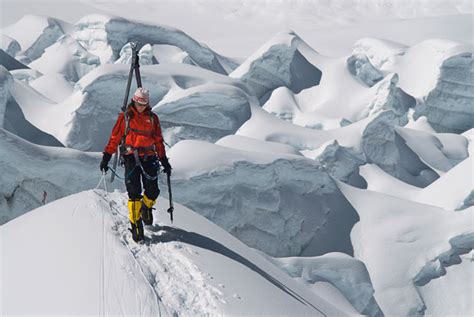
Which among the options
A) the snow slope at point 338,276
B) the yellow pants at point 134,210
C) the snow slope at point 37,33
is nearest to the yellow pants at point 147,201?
the yellow pants at point 134,210

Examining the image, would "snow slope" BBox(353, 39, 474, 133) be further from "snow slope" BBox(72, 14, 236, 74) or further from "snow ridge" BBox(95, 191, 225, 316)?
"snow ridge" BBox(95, 191, 225, 316)

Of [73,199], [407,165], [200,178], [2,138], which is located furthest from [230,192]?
[407,165]

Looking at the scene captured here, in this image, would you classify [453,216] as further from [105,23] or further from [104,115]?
[105,23]

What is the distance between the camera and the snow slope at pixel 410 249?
1545cm

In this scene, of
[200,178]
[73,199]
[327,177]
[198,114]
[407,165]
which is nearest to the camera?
[73,199]

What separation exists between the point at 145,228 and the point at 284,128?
2008 cm

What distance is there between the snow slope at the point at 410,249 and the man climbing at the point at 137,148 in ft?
33.4

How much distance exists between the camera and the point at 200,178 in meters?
16.1

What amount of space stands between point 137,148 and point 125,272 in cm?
141

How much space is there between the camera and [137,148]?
259 inches

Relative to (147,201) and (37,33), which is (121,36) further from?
(147,201)

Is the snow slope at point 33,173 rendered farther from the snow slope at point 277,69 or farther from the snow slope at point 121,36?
the snow slope at point 121,36

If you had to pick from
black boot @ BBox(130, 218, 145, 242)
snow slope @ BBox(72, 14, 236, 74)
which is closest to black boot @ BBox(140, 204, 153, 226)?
black boot @ BBox(130, 218, 145, 242)

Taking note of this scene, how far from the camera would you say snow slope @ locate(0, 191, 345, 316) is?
533 cm
